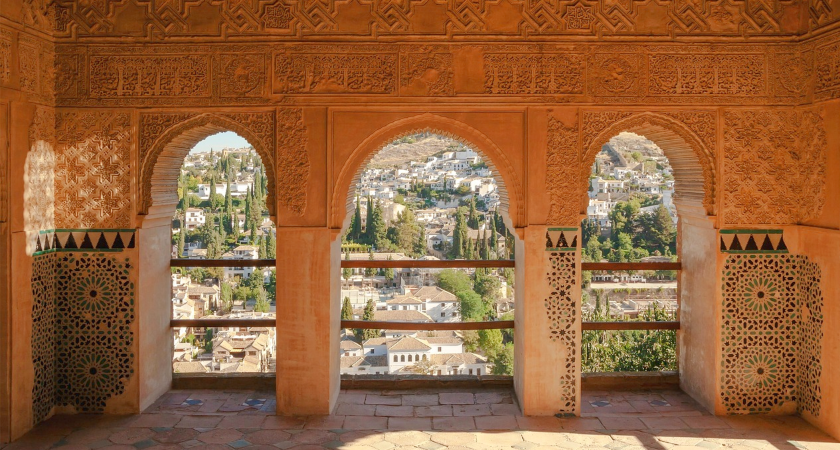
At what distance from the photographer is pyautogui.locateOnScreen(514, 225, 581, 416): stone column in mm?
4938

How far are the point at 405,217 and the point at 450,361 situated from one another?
176 cm

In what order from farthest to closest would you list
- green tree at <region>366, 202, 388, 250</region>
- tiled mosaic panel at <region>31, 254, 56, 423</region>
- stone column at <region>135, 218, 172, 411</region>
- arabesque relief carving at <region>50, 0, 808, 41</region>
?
1. green tree at <region>366, 202, 388, 250</region>
2. stone column at <region>135, 218, 172, 411</region>
3. arabesque relief carving at <region>50, 0, 808, 41</region>
4. tiled mosaic panel at <region>31, 254, 56, 423</region>

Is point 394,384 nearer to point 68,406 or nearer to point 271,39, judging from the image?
point 68,406

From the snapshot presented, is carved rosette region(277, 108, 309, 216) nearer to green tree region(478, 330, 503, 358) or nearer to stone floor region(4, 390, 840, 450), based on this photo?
stone floor region(4, 390, 840, 450)

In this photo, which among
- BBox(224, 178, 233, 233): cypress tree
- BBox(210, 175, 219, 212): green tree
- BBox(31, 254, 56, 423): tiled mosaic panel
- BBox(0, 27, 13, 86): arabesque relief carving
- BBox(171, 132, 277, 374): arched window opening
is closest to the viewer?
BBox(0, 27, 13, 86): arabesque relief carving

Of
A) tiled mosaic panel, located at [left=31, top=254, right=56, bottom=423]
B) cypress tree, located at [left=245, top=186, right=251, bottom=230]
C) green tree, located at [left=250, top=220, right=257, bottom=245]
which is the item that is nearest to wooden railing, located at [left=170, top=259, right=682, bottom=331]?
green tree, located at [left=250, top=220, right=257, bottom=245]

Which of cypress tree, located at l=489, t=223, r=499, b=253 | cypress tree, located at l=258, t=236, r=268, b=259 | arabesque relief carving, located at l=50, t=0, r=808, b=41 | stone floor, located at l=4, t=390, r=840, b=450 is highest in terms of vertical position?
arabesque relief carving, located at l=50, t=0, r=808, b=41

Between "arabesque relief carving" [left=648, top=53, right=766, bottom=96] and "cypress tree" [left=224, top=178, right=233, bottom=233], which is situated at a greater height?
"arabesque relief carving" [left=648, top=53, right=766, bottom=96]

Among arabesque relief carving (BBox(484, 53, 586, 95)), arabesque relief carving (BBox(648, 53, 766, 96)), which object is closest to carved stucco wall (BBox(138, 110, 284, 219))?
arabesque relief carving (BBox(484, 53, 586, 95))

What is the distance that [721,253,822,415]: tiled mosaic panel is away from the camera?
16.2ft

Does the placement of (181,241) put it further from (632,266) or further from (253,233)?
(632,266)

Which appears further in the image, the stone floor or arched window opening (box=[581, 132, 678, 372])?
arched window opening (box=[581, 132, 678, 372])

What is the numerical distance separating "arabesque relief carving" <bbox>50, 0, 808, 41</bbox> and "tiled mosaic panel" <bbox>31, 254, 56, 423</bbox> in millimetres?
1972

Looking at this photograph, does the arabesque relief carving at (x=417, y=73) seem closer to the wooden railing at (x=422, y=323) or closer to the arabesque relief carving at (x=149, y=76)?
the arabesque relief carving at (x=149, y=76)
